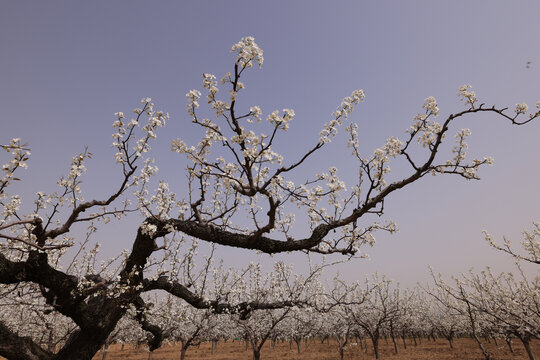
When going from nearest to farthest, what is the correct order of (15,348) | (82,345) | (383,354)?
1. (15,348)
2. (82,345)
3. (383,354)

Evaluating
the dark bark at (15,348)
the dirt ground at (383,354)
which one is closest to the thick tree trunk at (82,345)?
the dark bark at (15,348)

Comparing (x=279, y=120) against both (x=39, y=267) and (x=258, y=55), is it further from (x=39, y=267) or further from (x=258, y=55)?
(x=39, y=267)

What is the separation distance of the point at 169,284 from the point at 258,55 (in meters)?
6.15

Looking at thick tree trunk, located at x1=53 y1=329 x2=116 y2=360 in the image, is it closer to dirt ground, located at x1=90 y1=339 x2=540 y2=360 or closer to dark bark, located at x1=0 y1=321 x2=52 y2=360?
dark bark, located at x1=0 y1=321 x2=52 y2=360

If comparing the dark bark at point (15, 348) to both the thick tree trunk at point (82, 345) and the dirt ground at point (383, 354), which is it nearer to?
the thick tree trunk at point (82, 345)

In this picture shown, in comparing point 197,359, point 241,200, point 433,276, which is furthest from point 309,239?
point 197,359

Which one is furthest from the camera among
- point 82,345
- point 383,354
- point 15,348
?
point 383,354

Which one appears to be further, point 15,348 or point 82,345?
point 82,345

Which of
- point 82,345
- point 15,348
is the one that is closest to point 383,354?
point 82,345

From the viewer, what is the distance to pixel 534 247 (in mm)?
13328

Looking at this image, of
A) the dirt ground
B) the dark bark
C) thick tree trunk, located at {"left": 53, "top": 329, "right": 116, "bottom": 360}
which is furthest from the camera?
the dirt ground

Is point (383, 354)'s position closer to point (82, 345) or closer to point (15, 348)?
point (82, 345)

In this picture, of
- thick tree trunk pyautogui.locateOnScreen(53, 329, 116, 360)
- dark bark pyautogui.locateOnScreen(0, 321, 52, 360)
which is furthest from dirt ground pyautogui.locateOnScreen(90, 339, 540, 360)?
dark bark pyautogui.locateOnScreen(0, 321, 52, 360)

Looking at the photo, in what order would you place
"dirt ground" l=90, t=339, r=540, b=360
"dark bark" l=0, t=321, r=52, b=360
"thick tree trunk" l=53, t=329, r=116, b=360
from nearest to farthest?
"dark bark" l=0, t=321, r=52, b=360 → "thick tree trunk" l=53, t=329, r=116, b=360 → "dirt ground" l=90, t=339, r=540, b=360
